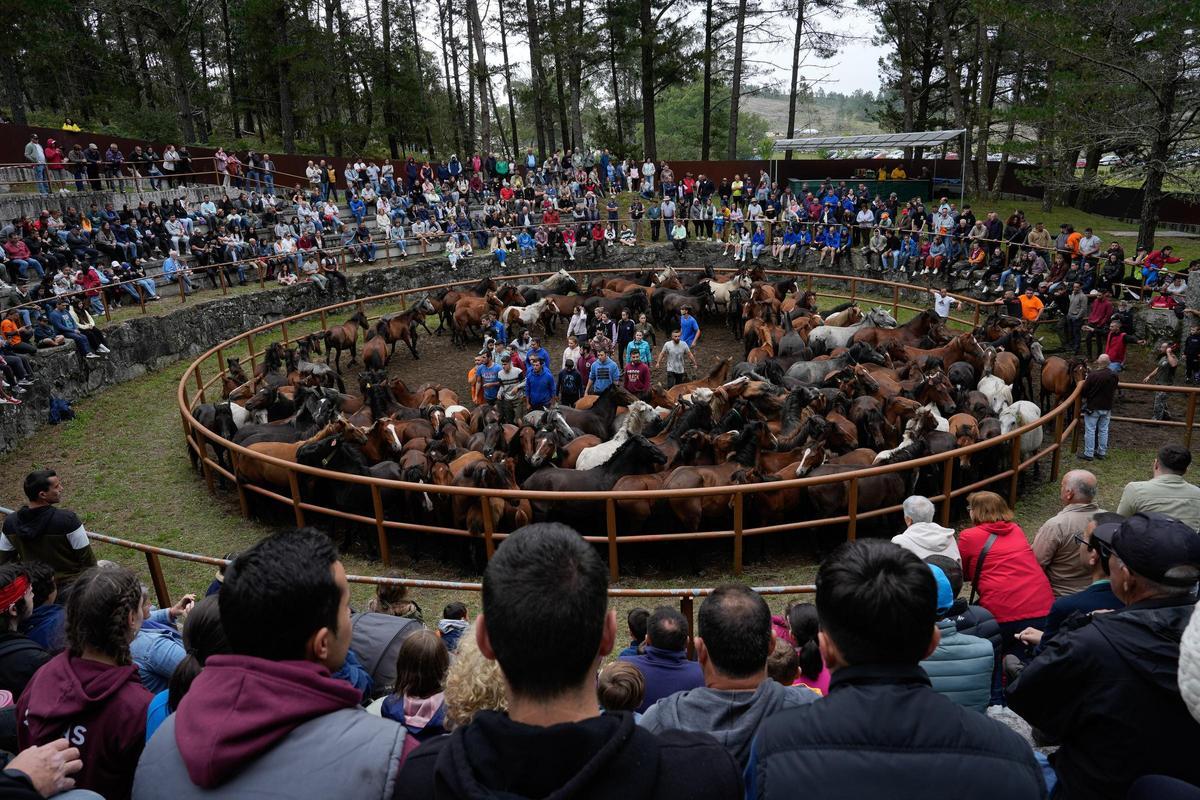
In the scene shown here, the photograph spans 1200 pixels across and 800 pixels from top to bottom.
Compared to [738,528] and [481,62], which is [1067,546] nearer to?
[738,528]

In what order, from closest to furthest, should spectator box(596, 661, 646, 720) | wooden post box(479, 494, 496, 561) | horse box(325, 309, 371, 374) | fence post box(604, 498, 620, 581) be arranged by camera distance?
1. spectator box(596, 661, 646, 720)
2. fence post box(604, 498, 620, 581)
3. wooden post box(479, 494, 496, 561)
4. horse box(325, 309, 371, 374)

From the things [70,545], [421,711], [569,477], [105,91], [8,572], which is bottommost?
[569,477]

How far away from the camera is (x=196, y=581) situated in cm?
920

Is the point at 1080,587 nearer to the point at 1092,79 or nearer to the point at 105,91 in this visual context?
the point at 1092,79

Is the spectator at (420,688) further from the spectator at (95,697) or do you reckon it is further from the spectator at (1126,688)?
the spectator at (1126,688)

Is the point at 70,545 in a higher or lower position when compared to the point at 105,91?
lower

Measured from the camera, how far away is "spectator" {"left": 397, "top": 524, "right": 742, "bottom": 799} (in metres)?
1.70

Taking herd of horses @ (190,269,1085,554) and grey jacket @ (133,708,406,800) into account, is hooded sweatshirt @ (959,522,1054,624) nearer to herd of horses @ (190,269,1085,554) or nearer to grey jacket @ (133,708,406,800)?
herd of horses @ (190,269,1085,554)

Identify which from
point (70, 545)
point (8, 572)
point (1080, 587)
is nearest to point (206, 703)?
point (8, 572)

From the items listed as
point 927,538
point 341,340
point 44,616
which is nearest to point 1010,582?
point 927,538

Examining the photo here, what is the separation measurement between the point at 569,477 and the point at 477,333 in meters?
11.7

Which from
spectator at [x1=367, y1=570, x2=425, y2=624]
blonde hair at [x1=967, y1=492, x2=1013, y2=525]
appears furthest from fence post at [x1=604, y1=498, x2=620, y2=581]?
blonde hair at [x1=967, y1=492, x2=1013, y2=525]

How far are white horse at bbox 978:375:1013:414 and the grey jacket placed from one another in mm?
12715

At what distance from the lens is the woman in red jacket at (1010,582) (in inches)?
208
